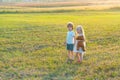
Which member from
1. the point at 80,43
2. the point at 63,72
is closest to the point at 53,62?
the point at 80,43

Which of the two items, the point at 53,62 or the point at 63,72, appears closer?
the point at 63,72

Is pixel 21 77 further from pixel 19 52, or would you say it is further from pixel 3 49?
pixel 3 49

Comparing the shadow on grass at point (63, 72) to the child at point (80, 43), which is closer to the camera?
the shadow on grass at point (63, 72)

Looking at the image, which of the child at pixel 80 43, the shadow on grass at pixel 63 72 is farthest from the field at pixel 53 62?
the child at pixel 80 43

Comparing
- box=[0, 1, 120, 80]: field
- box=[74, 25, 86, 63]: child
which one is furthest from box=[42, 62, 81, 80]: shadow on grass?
box=[74, 25, 86, 63]: child

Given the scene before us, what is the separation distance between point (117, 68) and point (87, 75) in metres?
1.48

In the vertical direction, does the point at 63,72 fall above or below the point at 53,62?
below

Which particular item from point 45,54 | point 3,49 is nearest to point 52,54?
Result: point 45,54

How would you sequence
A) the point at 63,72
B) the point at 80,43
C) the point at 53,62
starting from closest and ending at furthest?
1. the point at 63,72
2. the point at 80,43
3. the point at 53,62

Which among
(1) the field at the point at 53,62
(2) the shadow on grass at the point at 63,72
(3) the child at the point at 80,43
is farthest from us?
(3) the child at the point at 80,43

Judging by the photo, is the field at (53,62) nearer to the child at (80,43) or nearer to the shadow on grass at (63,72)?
the shadow on grass at (63,72)

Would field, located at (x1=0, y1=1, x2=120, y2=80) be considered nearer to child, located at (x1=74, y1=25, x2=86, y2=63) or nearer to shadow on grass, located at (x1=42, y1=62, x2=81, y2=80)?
shadow on grass, located at (x1=42, y1=62, x2=81, y2=80)

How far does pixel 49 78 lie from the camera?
10.6 metres

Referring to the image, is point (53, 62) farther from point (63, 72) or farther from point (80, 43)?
point (63, 72)
